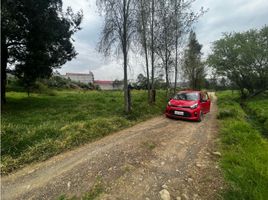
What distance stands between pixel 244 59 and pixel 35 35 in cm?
2437

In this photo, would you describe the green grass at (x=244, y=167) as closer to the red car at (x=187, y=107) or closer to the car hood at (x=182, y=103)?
the red car at (x=187, y=107)

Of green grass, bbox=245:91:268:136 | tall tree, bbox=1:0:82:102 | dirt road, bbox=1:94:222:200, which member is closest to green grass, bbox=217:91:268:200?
dirt road, bbox=1:94:222:200

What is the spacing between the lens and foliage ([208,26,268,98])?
76.0 ft

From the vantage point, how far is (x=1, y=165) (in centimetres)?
398

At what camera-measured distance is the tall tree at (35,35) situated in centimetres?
882

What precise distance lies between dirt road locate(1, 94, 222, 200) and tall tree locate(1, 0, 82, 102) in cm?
734

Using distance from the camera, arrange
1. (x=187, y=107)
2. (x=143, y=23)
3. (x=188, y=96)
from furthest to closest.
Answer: (x=143, y=23), (x=188, y=96), (x=187, y=107)

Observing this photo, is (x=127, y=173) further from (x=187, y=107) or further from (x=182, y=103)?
(x=182, y=103)

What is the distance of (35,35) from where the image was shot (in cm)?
1017

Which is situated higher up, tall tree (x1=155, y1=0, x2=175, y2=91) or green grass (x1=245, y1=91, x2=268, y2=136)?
tall tree (x1=155, y1=0, x2=175, y2=91)

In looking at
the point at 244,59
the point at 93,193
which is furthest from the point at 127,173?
the point at 244,59

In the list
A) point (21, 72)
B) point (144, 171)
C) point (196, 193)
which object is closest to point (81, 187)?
point (144, 171)

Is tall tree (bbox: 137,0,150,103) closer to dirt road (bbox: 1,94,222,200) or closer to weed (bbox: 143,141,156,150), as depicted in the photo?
weed (bbox: 143,141,156,150)

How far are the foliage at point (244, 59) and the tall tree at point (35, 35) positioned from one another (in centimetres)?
2058
